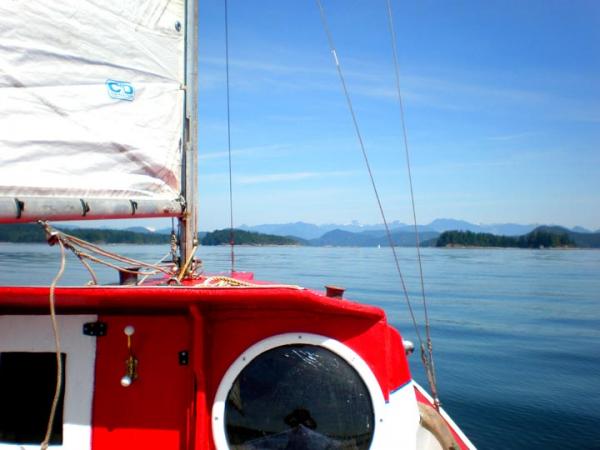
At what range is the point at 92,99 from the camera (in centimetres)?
345

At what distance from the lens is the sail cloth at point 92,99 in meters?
3.00

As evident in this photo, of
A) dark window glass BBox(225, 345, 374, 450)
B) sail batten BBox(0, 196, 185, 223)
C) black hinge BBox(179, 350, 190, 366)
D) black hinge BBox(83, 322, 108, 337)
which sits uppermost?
sail batten BBox(0, 196, 185, 223)

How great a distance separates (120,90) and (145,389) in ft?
7.46

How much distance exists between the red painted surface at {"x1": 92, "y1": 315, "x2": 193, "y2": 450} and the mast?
1.74 m

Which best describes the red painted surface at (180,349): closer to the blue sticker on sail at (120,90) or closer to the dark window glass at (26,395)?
the dark window glass at (26,395)

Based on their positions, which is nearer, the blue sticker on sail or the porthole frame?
the porthole frame

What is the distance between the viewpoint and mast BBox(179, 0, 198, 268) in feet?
14.4

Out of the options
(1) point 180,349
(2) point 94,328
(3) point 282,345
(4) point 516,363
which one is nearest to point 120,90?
(2) point 94,328

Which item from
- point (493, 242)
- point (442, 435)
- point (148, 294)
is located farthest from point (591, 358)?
point (493, 242)

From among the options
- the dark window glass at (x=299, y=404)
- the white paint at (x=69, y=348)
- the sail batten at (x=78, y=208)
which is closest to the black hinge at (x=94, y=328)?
Answer: the white paint at (x=69, y=348)

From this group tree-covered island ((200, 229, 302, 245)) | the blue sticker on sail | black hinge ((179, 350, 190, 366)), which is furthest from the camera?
tree-covered island ((200, 229, 302, 245))

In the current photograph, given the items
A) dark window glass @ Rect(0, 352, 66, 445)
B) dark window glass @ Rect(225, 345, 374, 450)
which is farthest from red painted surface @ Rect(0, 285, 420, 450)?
dark window glass @ Rect(0, 352, 66, 445)

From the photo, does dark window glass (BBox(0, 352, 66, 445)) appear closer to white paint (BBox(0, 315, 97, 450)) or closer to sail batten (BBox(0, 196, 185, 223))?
white paint (BBox(0, 315, 97, 450))

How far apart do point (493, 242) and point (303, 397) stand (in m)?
128
